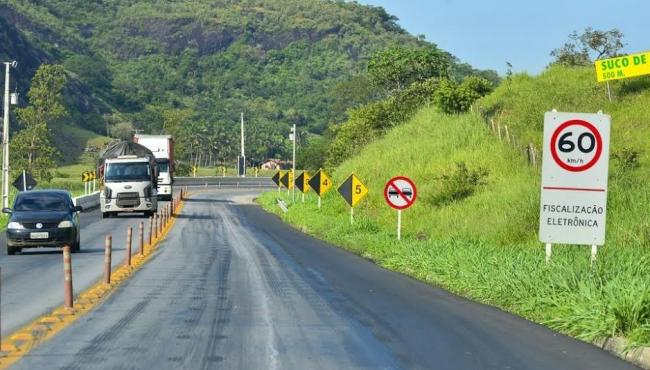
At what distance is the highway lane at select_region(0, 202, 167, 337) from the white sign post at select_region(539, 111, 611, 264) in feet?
26.4

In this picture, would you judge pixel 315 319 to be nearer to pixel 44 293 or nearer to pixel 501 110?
pixel 44 293

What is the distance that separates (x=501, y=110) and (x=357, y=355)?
43595 millimetres

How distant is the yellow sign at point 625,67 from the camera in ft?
147

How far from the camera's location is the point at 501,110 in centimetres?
5325

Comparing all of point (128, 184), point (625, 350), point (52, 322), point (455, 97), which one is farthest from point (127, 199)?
point (625, 350)

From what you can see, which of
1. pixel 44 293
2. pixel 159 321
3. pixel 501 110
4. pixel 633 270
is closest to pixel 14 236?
pixel 44 293

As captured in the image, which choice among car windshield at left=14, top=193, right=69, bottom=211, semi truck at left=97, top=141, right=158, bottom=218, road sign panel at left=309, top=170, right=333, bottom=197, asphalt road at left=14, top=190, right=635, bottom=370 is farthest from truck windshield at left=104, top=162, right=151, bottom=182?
asphalt road at left=14, top=190, right=635, bottom=370

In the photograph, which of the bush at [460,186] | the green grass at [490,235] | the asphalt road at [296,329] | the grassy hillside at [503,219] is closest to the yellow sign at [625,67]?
the grassy hillside at [503,219]

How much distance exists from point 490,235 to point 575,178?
35.9 ft

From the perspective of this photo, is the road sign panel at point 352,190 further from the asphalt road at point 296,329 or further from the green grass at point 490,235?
the asphalt road at point 296,329

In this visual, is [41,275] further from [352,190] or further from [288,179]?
[288,179]

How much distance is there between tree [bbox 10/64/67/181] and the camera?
8156cm

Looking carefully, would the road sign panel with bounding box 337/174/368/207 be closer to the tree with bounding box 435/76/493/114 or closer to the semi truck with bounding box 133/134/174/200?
the tree with bounding box 435/76/493/114

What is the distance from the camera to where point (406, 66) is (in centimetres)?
8656
